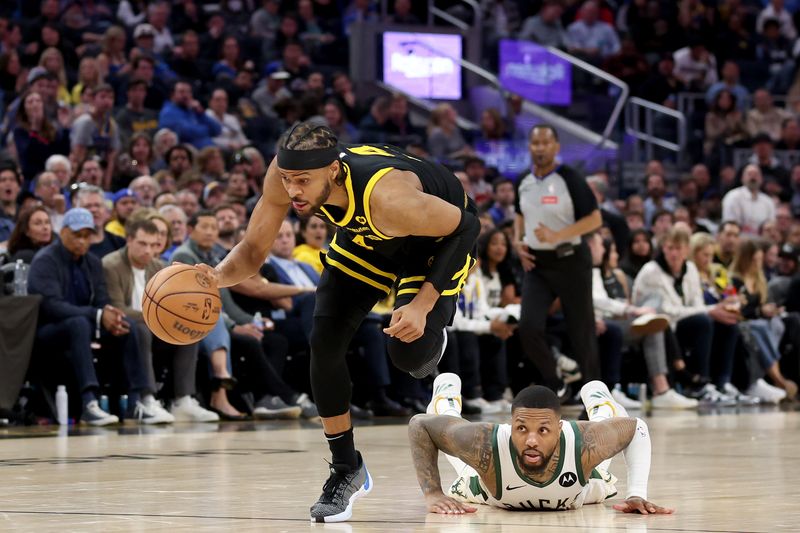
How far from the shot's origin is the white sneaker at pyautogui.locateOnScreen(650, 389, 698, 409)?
42.9 ft

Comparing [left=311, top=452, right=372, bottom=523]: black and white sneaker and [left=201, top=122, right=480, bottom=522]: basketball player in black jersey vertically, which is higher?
[left=201, top=122, right=480, bottom=522]: basketball player in black jersey

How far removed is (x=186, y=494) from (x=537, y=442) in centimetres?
163

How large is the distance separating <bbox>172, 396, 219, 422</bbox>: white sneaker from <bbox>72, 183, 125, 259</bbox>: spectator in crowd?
54.6 inches

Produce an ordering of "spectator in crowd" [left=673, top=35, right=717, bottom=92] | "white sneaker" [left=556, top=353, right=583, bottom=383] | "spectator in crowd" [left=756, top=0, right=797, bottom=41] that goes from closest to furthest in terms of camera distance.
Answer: "white sneaker" [left=556, top=353, right=583, bottom=383] → "spectator in crowd" [left=673, top=35, right=717, bottom=92] → "spectator in crowd" [left=756, top=0, right=797, bottom=41]

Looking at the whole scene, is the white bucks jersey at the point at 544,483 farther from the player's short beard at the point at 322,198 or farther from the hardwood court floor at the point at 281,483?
the player's short beard at the point at 322,198

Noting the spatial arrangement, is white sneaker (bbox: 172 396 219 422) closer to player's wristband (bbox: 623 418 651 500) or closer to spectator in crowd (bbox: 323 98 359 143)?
player's wristband (bbox: 623 418 651 500)

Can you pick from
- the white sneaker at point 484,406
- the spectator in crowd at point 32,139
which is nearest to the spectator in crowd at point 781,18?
the white sneaker at point 484,406

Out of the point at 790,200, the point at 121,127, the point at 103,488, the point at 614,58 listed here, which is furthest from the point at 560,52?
the point at 103,488

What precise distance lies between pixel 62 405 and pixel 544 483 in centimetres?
592

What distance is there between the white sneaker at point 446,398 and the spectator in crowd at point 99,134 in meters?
7.87

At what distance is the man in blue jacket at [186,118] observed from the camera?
15.3 m

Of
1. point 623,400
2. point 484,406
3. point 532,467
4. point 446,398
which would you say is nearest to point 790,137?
point 623,400

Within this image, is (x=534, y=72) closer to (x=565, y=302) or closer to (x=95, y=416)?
(x=565, y=302)

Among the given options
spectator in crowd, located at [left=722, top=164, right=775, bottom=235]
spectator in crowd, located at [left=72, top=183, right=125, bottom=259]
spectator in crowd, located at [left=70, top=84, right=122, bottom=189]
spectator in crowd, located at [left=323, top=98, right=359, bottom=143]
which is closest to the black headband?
spectator in crowd, located at [left=72, top=183, right=125, bottom=259]
